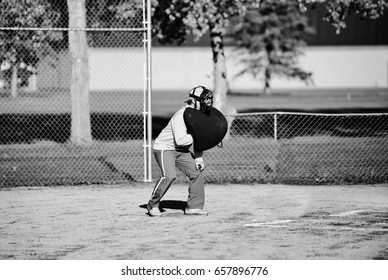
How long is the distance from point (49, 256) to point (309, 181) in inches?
282

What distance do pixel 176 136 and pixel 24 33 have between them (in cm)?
1167

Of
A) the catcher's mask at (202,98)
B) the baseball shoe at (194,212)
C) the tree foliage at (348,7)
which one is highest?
the tree foliage at (348,7)

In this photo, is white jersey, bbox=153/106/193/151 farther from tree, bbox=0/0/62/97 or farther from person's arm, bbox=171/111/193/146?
tree, bbox=0/0/62/97

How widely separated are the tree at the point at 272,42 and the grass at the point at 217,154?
33329mm

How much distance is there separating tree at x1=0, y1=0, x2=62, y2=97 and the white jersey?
9745 mm

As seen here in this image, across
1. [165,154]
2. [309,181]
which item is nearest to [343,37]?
[309,181]

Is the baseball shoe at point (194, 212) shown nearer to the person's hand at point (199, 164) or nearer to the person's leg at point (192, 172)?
the person's leg at point (192, 172)

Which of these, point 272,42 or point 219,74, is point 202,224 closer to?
point 219,74

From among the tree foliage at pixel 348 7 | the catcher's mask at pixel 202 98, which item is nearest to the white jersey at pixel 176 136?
the catcher's mask at pixel 202 98

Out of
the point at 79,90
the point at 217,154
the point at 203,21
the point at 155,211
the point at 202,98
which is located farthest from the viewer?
the point at 203,21

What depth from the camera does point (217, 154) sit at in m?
19.7

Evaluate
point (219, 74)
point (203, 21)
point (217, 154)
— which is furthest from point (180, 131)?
point (219, 74)

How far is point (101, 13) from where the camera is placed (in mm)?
21766

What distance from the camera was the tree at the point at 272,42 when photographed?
62.3 meters
